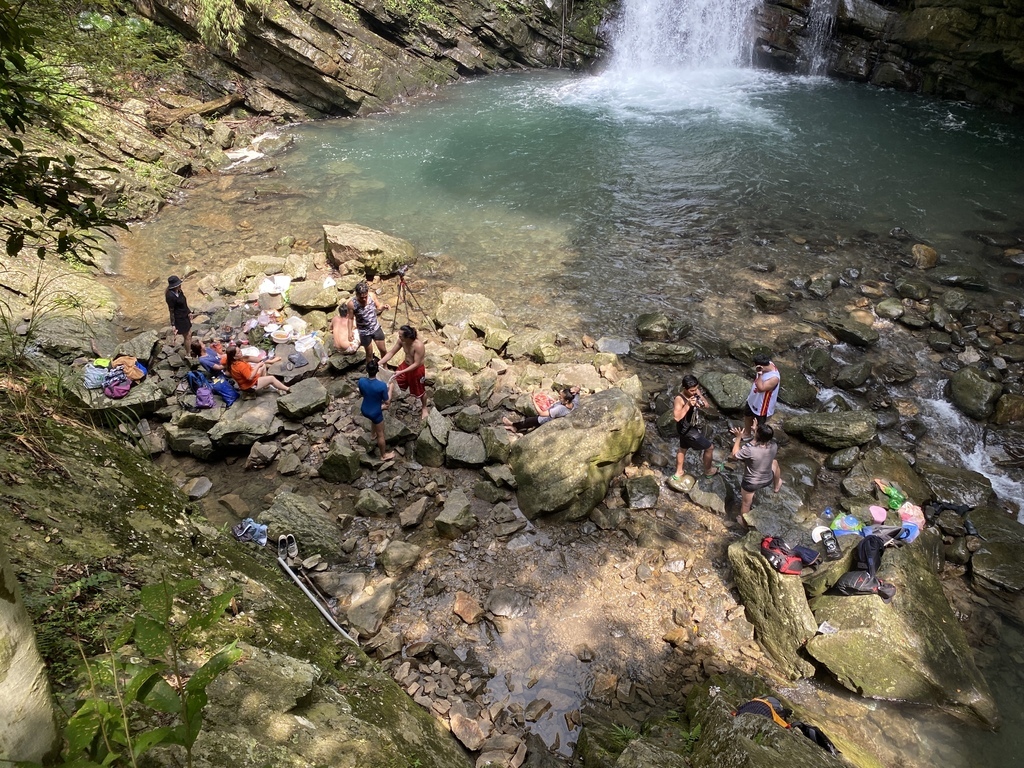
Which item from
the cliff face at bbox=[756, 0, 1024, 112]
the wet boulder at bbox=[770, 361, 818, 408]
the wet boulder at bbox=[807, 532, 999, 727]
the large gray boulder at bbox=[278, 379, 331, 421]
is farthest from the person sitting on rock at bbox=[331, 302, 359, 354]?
the cliff face at bbox=[756, 0, 1024, 112]

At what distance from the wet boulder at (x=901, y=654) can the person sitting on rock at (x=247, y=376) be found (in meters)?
7.10

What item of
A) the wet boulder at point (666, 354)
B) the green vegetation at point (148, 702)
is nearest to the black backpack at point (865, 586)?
the wet boulder at point (666, 354)

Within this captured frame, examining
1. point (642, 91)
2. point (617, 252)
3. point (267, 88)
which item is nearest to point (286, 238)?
point (617, 252)

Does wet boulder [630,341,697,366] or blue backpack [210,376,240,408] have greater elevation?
wet boulder [630,341,697,366]

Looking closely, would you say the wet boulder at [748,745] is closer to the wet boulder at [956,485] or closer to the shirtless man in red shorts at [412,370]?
the wet boulder at [956,485]

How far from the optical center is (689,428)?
730cm

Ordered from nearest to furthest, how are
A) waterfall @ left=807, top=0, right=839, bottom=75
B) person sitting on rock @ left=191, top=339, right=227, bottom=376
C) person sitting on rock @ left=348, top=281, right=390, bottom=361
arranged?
person sitting on rock @ left=191, top=339, right=227, bottom=376 < person sitting on rock @ left=348, top=281, right=390, bottom=361 < waterfall @ left=807, top=0, right=839, bottom=75

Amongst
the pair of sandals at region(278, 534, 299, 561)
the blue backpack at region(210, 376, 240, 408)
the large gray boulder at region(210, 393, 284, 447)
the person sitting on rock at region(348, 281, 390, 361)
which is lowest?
the pair of sandals at region(278, 534, 299, 561)

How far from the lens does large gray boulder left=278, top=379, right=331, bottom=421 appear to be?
771cm

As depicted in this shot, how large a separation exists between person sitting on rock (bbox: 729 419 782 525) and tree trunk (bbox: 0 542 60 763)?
6.37 m

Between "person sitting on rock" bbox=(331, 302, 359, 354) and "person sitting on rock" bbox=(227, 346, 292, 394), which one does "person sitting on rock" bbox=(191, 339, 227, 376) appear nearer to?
"person sitting on rock" bbox=(227, 346, 292, 394)

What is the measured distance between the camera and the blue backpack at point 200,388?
776 centimetres

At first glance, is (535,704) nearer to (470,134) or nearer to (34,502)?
(34,502)

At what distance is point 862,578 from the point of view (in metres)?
5.56
